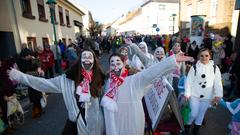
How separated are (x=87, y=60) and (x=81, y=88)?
1.24ft

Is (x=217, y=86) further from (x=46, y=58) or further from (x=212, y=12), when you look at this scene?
(x=212, y=12)

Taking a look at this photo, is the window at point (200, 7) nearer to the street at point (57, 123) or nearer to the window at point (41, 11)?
the window at point (41, 11)

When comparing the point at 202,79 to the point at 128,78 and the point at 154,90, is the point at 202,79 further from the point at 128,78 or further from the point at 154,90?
the point at 128,78

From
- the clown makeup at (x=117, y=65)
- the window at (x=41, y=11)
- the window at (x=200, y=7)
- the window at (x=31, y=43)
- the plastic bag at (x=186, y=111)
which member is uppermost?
the window at (x=200, y=7)

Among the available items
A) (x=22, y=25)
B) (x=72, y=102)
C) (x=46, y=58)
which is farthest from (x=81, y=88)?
(x=22, y=25)

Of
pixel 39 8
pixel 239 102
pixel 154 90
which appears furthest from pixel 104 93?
pixel 39 8

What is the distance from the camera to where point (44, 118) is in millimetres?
4750

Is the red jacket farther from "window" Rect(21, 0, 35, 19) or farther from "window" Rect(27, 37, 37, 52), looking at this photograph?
"window" Rect(21, 0, 35, 19)

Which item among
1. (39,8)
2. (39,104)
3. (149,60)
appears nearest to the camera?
(149,60)

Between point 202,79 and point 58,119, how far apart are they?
143 inches

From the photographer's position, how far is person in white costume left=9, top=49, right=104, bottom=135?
2.28m

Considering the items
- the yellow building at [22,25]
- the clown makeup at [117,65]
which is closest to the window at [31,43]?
the yellow building at [22,25]

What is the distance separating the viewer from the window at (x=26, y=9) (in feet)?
30.2

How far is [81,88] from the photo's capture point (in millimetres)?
2256
